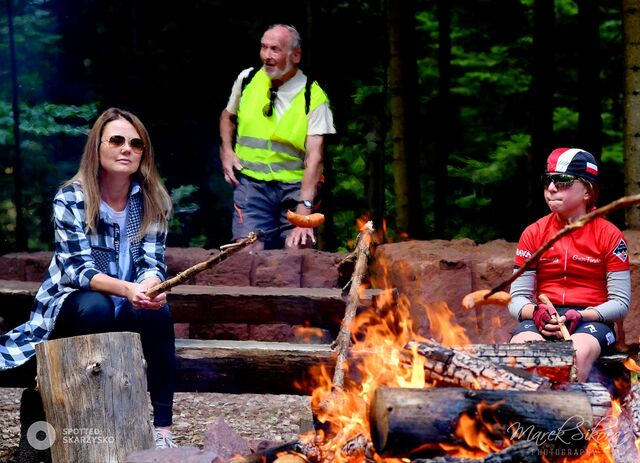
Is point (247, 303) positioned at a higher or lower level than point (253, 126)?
lower

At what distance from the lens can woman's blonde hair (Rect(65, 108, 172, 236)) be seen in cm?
492

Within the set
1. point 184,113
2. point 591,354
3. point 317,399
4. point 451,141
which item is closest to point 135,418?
point 317,399

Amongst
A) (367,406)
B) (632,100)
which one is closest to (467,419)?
(367,406)

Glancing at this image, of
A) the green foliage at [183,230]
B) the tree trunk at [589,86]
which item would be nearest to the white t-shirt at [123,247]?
the green foliage at [183,230]

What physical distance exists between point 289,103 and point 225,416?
2255 millimetres

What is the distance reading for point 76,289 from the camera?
16.0 ft

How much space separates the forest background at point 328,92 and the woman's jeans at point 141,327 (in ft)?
12.2

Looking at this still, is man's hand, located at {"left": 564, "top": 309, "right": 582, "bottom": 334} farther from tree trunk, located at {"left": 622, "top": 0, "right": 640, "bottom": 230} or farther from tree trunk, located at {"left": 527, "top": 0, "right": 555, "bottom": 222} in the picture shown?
tree trunk, located at {"left": 527, "top": 0, "right": 555, "bottom": 222}

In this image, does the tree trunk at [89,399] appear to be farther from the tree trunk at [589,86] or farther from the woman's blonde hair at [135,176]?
the tree trunk at [589,86]

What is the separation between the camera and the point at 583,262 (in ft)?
15.8

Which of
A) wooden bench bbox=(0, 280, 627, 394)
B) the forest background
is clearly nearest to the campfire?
wooden bench bbox=(0, 280, 627, 394)

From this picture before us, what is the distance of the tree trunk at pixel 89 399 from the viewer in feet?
13.8

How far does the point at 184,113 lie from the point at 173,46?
2.48 feet

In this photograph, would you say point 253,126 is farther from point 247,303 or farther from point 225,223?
point 225,223
